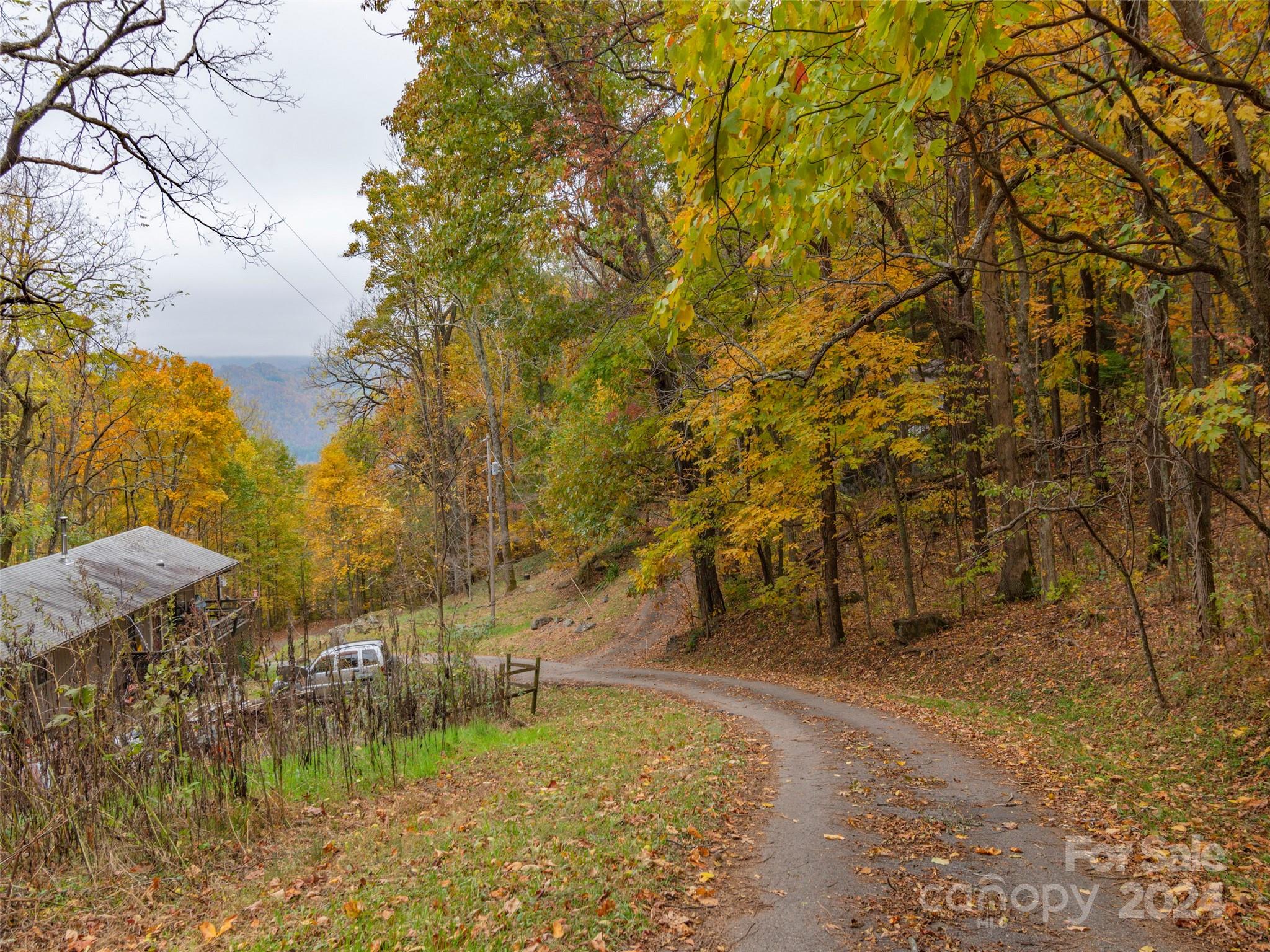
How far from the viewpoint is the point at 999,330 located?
540 inches

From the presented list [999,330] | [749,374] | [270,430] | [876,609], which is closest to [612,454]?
[876,609]

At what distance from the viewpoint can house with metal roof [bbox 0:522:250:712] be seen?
649cm

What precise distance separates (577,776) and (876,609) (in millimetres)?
12693

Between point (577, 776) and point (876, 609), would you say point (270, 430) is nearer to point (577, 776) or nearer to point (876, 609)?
point (876, 609)

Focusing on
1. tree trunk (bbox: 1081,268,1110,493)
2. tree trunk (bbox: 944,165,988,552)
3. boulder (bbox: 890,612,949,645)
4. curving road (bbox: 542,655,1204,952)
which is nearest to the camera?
curving road (bbox: 542,655,1204,952)

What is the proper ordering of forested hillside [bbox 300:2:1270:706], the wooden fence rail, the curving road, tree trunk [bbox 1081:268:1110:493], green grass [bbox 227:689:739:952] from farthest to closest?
tree trunk [bbox 1081:268:1110:493] → the wooden fence rail → green grass [bbox 227:689:739:952] → the curving road → forested hillside [bbox 300:2:1270:706]

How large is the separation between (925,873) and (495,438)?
97.7 ft

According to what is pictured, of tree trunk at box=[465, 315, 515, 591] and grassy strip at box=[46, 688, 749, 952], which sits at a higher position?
tree trunk at box=[465, 315, 515, 591]

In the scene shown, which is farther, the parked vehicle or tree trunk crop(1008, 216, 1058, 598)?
tree trunk crop(1008, 216, 1058, 598)

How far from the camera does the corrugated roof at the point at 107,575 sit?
14031 millimetres

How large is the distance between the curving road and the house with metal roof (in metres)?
5.61

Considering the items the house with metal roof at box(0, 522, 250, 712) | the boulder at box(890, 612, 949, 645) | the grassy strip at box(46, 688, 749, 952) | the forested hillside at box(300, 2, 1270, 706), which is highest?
the forested hillside at box(300, 2, 1270, 706)

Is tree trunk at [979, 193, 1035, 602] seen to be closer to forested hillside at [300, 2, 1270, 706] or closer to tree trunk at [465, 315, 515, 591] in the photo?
forested hillside at [300, 2, 1270, 706]

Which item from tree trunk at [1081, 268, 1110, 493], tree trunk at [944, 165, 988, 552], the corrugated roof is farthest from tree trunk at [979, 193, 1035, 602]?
the corrugated roof
